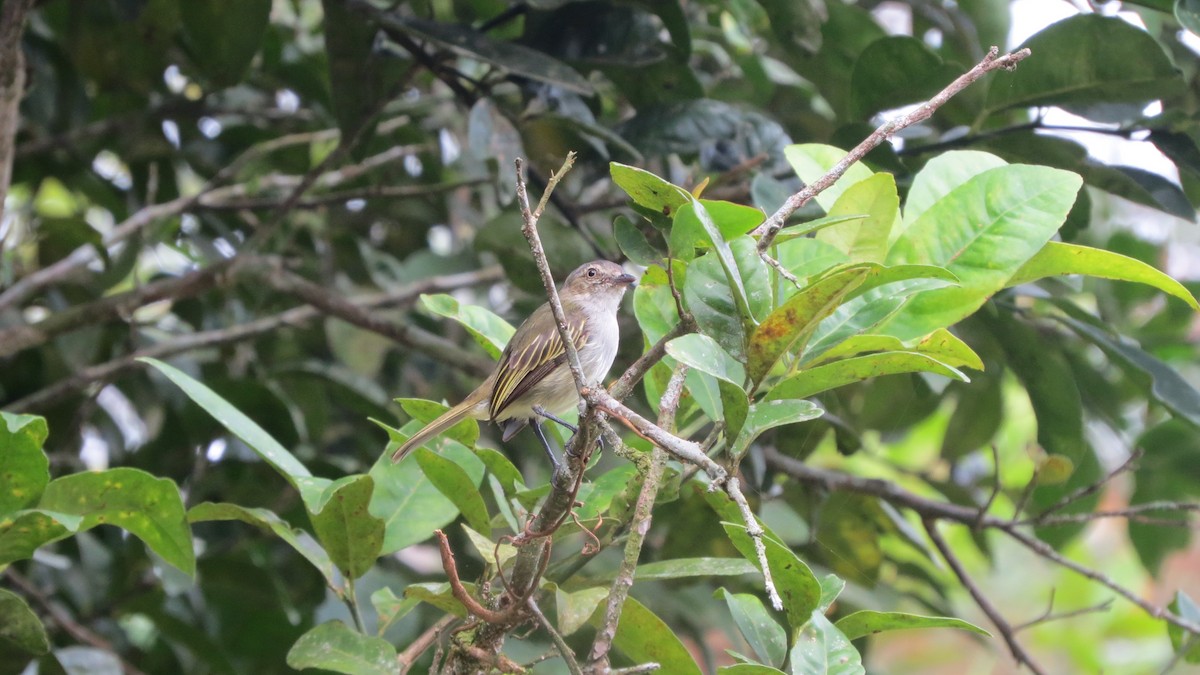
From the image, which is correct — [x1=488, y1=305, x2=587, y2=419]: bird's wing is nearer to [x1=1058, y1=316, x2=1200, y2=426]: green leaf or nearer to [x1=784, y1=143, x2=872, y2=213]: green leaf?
[x1=784, y1=143, x2=872, y2=213]: green leaf

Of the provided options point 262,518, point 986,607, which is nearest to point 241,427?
point 262,518

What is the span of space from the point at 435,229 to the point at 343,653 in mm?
3817

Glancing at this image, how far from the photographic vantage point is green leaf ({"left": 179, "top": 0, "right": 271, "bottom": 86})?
3.86 m

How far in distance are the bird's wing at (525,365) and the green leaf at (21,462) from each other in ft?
4.34

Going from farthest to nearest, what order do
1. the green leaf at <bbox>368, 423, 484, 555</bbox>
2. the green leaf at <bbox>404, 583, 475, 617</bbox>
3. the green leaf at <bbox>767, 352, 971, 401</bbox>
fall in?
1. the green leaf at <bbox>368, 423, 484, 555</bbox>
2. the green leaf at <bbox>404, 583, 475, 617</bbox>
3. the green leaf at <bbox>767, 352, 971, 401</bbox>

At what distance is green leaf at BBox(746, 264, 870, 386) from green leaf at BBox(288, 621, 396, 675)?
952 millimetres

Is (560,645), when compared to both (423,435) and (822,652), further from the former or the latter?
(423,435)

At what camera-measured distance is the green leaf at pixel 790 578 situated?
1.96m

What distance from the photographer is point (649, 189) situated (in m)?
2.02

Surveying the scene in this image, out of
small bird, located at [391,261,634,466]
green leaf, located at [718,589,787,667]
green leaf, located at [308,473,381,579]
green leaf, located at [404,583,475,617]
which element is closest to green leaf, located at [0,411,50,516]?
green leaf, located at [308,473,381,579]

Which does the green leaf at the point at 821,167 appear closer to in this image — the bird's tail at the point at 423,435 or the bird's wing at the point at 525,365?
the bird's tail at the point at 423,435

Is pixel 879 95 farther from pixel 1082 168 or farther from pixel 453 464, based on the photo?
pixel 453 464

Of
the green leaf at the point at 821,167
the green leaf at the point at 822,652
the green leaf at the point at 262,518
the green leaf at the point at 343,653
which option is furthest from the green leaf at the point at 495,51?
the green leaf at the point at 822,652

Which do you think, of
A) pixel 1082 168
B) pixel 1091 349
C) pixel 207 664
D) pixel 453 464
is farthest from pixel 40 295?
pixel 1091 349
